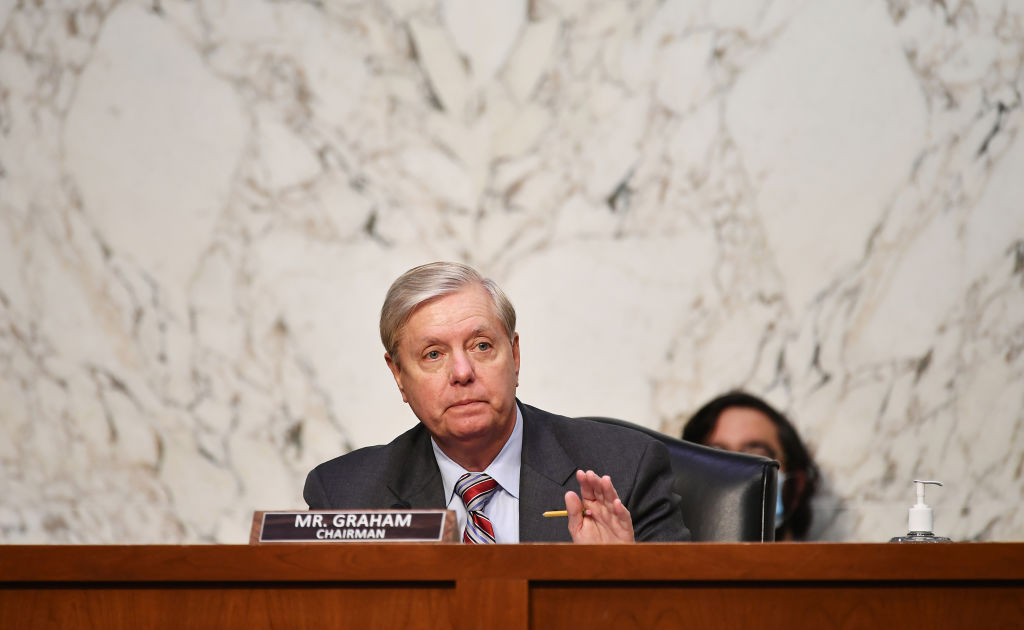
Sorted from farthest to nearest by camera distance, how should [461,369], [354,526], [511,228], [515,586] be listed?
[511,228], [461,369], [354,526], [515,586]

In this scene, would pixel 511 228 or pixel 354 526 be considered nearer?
pixel 354 526

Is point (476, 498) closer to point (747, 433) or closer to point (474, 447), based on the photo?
point (474, 447)

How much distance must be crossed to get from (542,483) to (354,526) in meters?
0.76

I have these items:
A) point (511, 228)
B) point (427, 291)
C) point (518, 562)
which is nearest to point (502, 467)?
point (427, 291)

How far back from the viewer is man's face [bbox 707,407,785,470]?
300 cm

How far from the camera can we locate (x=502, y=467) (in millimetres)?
2189

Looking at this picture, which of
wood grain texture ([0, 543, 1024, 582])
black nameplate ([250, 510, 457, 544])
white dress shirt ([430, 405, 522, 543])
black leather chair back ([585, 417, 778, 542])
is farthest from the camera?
white dress shirt ([430, 405, 522, 543])

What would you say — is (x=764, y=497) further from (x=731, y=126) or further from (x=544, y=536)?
(x=731, y=126)

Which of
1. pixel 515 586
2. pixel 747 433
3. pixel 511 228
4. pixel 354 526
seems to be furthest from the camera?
pixel 511 228

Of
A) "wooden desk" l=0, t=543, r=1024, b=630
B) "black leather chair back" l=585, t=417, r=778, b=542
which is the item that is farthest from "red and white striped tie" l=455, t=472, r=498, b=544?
"wooden desk" l=0, t=543, r=1024, b=630

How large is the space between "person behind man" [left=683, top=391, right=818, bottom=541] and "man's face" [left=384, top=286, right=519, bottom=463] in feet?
3.35

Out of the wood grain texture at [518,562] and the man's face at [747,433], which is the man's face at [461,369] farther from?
the man's face at [747,433]

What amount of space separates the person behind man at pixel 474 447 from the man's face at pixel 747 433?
2.87ft

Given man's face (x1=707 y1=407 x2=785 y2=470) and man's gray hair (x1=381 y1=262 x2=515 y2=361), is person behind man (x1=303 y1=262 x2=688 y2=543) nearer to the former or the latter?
man's gray hair (x1=381 y1=262 x2=515 y2=361)
